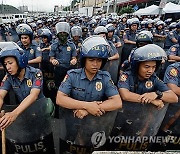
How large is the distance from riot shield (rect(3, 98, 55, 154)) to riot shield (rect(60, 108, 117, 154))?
9.6 inches

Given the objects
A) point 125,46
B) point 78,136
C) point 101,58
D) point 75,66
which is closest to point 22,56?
point 101,58

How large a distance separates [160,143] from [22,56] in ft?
6.49

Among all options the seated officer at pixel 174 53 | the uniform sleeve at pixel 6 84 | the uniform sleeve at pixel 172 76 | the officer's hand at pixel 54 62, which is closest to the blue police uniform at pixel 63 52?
the officer's hand at pixel 54 62

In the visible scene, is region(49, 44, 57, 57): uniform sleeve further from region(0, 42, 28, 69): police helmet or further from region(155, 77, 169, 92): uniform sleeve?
region(155, 77, 169, 92): uniform sleeve

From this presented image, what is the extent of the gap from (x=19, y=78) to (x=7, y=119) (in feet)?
3.10

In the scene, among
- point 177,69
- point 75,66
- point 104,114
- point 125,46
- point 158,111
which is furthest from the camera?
point 125,46

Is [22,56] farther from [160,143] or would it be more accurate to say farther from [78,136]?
[160,143]

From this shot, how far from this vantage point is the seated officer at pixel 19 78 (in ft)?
9.10

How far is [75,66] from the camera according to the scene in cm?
503

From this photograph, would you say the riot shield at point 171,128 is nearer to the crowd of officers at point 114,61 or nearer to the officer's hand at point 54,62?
the crowd of officers at point 114,61

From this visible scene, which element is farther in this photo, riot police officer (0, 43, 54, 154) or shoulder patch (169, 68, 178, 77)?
shoulder patch (169, 68, 178, 77)

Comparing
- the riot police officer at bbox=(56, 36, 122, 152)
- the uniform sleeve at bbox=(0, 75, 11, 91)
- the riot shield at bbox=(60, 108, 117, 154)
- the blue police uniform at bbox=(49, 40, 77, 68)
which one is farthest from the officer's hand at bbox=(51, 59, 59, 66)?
the riot shield at bbox=(60, 108, 117, 154)

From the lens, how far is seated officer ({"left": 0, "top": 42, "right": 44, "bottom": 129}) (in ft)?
9.10

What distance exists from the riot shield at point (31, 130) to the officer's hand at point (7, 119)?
8 centimetres
